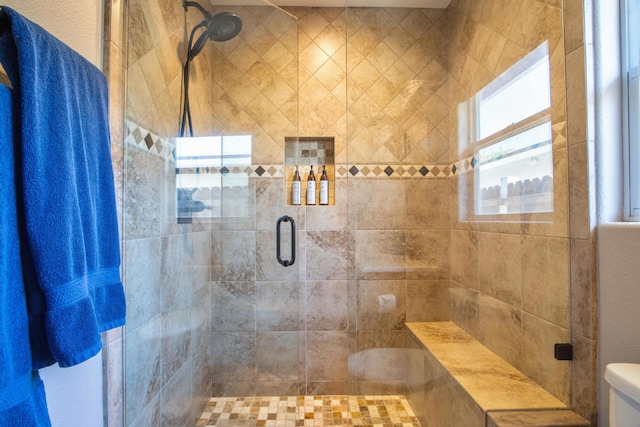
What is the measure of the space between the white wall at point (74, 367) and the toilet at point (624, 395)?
146 cm

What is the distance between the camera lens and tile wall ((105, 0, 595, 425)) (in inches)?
47.4

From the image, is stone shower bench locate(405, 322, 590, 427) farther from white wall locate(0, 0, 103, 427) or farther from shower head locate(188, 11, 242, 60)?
shower head locate(188, 11, 242, 60)

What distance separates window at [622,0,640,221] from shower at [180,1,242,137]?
1591 mm

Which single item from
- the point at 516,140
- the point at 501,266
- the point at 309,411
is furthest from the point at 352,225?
the point at 309,411

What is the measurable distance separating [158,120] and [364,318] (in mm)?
1602

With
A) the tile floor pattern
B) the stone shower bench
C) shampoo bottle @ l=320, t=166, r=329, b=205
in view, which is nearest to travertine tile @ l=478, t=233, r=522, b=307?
the stone shower bench

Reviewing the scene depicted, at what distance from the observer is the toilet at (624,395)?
0.78m

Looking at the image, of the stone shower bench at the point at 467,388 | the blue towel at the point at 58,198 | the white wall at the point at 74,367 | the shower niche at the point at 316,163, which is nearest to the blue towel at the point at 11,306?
the blue towel at the point at 58,198

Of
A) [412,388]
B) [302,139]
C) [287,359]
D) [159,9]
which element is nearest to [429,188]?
[302,139]

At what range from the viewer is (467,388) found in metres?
1.31

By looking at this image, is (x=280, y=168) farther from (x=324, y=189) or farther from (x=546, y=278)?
(x=546, y=278)

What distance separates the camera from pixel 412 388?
1845 millimetres

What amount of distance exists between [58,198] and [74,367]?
A: 0.52m

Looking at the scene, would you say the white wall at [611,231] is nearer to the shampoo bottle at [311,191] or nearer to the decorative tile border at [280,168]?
the decorative tile border at [280,168]
